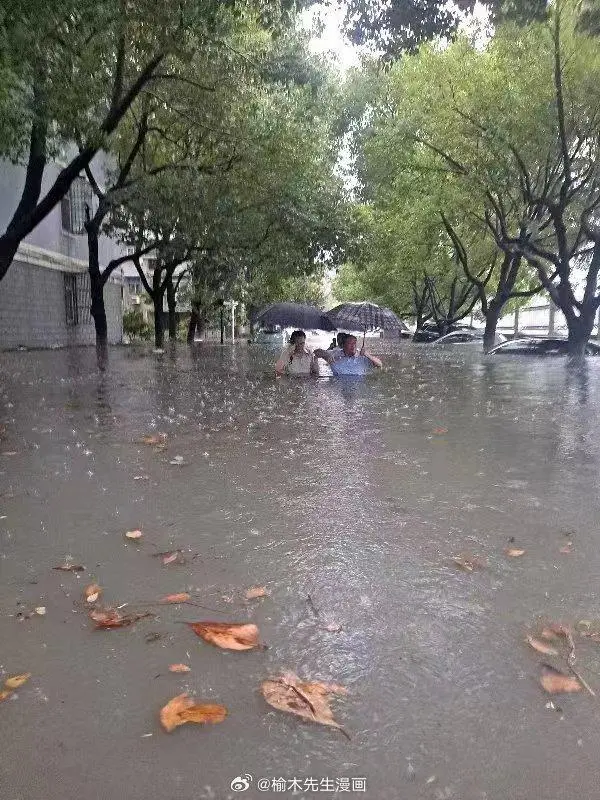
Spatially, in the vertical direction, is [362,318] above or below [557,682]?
above

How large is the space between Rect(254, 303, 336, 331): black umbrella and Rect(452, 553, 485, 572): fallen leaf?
1208cm

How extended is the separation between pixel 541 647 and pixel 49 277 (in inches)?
954

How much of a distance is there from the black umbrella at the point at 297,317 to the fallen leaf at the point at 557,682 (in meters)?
13.3

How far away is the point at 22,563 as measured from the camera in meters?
3.66

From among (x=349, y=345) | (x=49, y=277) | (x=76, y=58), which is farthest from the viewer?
(x=49, y=277)

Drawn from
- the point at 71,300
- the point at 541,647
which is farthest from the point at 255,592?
the point at 71,300

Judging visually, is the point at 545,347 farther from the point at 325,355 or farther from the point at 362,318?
the point at 325,355

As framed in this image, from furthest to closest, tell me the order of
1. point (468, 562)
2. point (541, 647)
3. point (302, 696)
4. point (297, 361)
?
point (297, 361)
point (468, 562)
point (541, 647)
point (302, 696)

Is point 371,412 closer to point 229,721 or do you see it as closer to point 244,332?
point 229,721

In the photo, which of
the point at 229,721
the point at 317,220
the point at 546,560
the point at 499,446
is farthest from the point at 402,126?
the point at 229,721

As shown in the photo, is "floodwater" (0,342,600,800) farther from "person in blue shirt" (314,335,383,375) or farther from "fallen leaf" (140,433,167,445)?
"person in blue shirt" (314,335,383,375)

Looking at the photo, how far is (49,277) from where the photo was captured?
24484 mm

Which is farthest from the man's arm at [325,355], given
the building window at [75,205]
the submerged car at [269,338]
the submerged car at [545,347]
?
the submerged car at [269,338]

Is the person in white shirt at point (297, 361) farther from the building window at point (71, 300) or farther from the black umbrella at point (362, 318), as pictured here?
the building window at point (71, 300)
